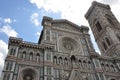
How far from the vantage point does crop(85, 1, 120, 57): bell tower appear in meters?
29.1

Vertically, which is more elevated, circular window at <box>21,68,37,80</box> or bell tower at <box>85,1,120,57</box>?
bell tower at <box>85,1,120,57</box>

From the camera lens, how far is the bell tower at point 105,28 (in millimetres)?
29078

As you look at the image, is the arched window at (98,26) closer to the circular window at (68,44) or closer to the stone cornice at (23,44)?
the circular window at (68,44)

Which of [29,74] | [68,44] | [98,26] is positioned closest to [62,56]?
[68,44]

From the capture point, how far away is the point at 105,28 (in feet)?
104

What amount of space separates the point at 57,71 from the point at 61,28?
29.5 ft

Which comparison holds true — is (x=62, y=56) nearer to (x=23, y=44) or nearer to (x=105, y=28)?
(x=23, y=44)

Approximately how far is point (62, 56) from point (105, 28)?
14017 mm

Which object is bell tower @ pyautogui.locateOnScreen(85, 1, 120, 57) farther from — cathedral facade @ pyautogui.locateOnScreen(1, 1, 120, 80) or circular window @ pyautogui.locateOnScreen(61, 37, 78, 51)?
circular window @ pyautogui.locateOnScreen(61, 37, 78, 51)

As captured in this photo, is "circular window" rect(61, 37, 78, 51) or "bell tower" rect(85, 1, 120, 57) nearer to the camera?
"circular window" rect(61, 37, 78, 51)

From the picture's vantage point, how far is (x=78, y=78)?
19766mm

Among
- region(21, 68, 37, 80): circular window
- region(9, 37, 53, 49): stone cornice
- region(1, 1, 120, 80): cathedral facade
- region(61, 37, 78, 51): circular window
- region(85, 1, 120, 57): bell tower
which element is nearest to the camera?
region(21, 68, 37, 80): circular window

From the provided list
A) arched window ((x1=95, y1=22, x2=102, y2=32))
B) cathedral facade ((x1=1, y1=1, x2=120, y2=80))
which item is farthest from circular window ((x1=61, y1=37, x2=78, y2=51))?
arched window ((x1=95, y1=22, x2=102, y2=32))

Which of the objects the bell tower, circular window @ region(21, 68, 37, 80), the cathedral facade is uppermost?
the bell tower
